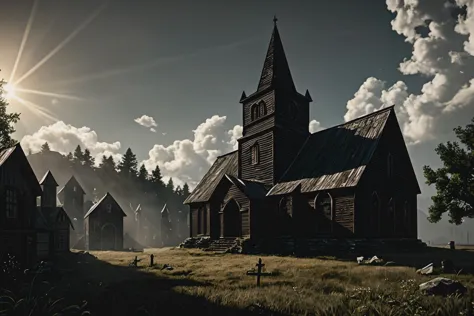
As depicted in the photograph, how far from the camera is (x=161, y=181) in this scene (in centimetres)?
10381

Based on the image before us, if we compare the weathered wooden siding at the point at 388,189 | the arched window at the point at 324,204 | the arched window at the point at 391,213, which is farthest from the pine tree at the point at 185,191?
the arched window at the point at 391,213

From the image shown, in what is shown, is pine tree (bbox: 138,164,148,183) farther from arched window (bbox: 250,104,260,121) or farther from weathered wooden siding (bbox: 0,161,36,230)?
weathered wooden siding (bbox: 0,161,36,230)

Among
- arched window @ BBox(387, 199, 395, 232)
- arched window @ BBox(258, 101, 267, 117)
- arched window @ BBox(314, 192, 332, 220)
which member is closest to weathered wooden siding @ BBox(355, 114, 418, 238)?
arched window @ BBox(387, 199, 395, 232)

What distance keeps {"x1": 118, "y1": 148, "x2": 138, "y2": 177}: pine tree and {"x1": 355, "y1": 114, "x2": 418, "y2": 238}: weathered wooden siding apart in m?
85.5

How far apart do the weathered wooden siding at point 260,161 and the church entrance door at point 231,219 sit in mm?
4313

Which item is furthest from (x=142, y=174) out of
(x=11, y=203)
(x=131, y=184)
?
Result: (x=11, y=203)

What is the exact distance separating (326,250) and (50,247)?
2773 centimetres

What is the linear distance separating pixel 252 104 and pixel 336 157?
498 inches

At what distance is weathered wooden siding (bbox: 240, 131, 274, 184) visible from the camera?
36656 mm

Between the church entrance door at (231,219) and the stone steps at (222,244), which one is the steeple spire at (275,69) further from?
the stone steps at (222,244)

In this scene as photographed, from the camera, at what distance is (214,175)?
45.8 metres

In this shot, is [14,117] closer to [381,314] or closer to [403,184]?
[381,314]

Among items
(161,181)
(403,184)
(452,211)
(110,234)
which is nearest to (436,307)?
(403,184)

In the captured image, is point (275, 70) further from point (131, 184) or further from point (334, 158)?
point (131, 184)
